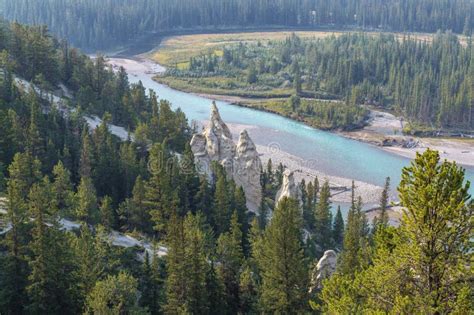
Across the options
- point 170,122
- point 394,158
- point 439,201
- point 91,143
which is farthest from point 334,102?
point 439,201

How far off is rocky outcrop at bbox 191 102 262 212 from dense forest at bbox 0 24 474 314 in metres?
2.31

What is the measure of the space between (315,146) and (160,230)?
85.7m

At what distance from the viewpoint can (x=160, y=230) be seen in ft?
210

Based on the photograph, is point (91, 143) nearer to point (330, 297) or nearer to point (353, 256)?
point (353, 256)

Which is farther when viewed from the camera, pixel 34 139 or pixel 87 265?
pixel 34 139

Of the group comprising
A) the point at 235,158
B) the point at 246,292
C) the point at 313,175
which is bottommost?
the point at 313,175

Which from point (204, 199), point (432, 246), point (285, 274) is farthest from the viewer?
point (204, 199)

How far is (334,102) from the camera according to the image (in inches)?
7200

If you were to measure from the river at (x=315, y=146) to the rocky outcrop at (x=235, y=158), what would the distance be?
3662 centimetres

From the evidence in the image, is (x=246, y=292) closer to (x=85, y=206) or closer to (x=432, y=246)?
(x=85, y=206)

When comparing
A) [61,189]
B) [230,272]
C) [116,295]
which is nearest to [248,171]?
[61,189]

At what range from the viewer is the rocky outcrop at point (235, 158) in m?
88.5

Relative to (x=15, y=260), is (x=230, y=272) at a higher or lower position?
lower

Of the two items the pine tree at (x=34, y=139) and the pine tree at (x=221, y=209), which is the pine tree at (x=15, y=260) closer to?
the pine tree at (x=34, y=139)
